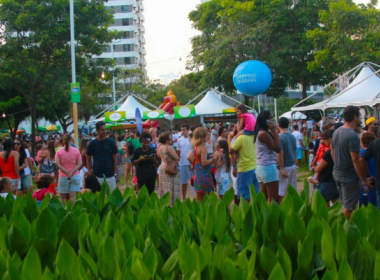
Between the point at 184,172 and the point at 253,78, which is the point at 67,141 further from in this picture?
the point at 253,78

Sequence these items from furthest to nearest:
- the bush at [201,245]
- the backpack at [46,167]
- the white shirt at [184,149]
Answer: the backpack at [46,167] → the white shirt at [184,149] → the bush at [201,245]

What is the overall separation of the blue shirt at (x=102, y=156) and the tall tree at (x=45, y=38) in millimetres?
13511

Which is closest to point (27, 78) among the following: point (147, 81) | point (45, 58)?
point (45, 58)

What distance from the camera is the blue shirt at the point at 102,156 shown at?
322 inches

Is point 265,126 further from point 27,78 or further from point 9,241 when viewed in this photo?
point 27,78

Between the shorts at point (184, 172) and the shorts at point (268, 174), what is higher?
the shorts at point (268, 174)

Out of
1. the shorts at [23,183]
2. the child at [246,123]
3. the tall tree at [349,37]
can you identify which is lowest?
the shorts at [23,183]

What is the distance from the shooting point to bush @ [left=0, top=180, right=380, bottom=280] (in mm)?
2078

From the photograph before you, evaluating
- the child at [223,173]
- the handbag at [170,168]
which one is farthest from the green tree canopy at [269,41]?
the handbag at [170,168]

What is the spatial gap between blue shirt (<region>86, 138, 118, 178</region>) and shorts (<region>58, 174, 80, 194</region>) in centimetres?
70

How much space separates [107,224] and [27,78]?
67.5ft

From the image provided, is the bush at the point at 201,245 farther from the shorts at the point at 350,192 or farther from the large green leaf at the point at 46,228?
the shorts at the point at 350,192

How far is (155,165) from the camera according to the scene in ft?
29.3

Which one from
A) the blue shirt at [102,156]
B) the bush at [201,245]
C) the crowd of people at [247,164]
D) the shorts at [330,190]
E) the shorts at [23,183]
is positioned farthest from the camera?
the shorts at [23,183]
